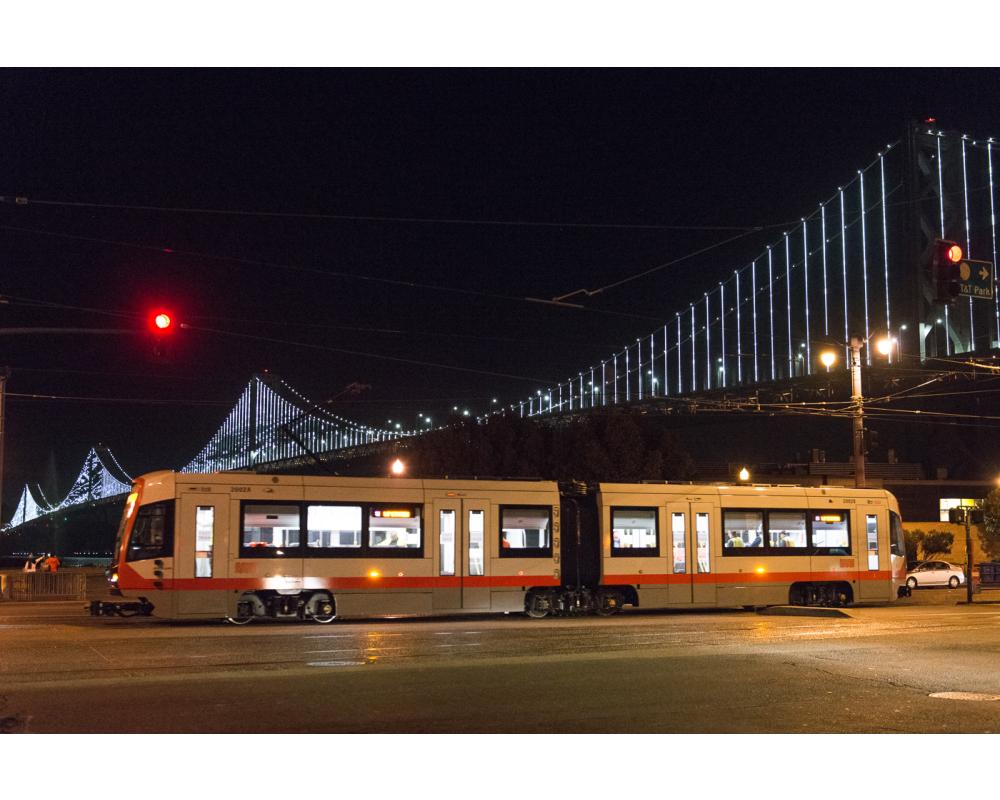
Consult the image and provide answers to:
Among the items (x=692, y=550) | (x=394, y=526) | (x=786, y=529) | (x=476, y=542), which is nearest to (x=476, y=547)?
(x=476, y=542)

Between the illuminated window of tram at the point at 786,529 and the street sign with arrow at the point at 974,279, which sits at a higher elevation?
the street sign with arrow at the point at 974,279

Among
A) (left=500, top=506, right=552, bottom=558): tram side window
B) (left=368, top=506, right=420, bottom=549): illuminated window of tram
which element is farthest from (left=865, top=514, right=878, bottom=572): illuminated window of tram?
(left=368, top=506, right=420, bottom=549): illuminated window of tram

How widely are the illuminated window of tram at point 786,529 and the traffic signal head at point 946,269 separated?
547 inches

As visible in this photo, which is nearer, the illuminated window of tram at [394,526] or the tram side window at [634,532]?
the illuminated window of tram at [394,526]

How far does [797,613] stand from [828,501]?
4412 millimetres

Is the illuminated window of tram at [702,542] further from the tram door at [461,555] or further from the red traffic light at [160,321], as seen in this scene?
the red traffic light at [160,321]

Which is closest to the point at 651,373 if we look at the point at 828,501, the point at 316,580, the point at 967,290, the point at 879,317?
the point at 879,317

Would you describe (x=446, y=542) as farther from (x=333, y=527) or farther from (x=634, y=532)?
(x=634, y=532)

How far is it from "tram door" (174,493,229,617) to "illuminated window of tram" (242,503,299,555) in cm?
51

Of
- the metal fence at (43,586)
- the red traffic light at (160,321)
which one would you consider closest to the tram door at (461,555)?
the red traffic light at (160,321)

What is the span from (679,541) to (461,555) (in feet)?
18.1

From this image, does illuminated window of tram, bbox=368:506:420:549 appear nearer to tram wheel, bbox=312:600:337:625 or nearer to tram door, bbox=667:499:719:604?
tram wheel, bbox=312:600:337:625

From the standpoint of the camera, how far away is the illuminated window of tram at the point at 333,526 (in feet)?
75.6

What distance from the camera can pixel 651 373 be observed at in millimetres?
91375
